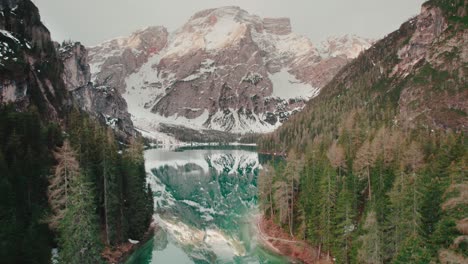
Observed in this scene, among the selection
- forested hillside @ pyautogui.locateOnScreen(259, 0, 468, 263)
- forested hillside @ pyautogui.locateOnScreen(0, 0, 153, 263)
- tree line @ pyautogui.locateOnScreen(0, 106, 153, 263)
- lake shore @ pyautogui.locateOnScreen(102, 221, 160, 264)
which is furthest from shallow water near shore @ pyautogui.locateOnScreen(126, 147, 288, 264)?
forested hillside @ pyautogui.locateOnScreen(259, 0, 468, 263)

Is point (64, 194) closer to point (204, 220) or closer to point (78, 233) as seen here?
point (78, 233)

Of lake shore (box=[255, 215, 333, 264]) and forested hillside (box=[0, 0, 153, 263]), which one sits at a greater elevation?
forested hillside (box=[0, 0, 153, 263])

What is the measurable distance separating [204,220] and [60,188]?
4659 cm

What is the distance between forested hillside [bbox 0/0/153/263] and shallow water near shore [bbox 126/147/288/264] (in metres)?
6.03

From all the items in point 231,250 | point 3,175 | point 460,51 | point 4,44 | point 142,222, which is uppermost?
point 460,51

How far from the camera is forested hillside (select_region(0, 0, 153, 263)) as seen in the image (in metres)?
33.1

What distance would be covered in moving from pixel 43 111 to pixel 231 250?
225ft

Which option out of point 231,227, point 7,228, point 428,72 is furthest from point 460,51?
point 7,228

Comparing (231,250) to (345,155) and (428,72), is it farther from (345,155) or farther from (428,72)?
(428,72)

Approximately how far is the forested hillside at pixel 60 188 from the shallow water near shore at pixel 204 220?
603 cm

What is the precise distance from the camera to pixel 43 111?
99.6 metres

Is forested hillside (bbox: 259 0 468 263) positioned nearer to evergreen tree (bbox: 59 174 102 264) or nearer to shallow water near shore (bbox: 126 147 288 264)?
shallow water near shore (bbox: 126 147 288 264)

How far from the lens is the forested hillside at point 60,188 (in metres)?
33.1

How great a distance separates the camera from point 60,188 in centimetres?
4172
